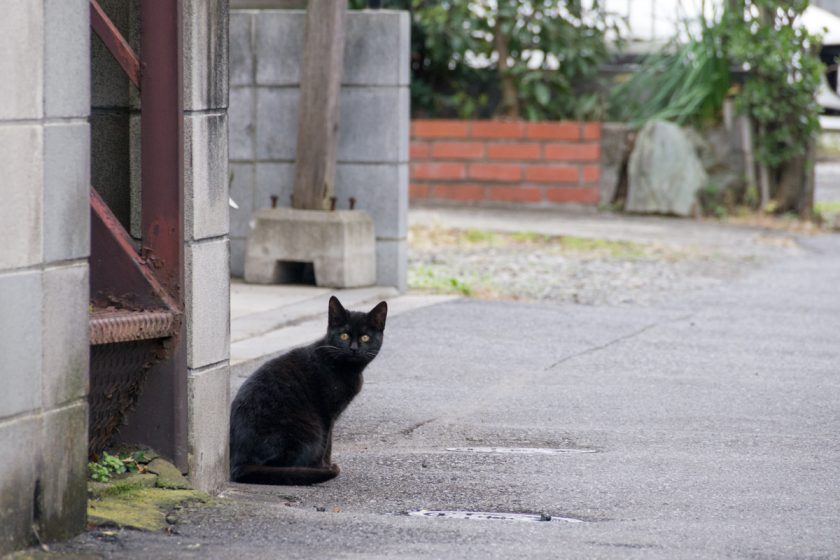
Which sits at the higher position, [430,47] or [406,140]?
[430,47]

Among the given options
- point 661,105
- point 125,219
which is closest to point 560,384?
point 125,219

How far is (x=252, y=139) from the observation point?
978cm

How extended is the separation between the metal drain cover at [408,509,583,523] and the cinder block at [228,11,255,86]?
583cm

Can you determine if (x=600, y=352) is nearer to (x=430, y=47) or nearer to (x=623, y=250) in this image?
(x=623, y=250)

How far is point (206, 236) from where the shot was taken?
4441 millimetres

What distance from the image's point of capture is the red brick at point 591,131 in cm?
1429

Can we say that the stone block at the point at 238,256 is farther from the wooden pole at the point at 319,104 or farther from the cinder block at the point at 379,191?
the cinder block at the point at 379,191

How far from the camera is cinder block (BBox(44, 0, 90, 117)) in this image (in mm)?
3596

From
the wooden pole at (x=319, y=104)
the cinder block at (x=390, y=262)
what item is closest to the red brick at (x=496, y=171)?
the cinder block at (x=390, y=262)

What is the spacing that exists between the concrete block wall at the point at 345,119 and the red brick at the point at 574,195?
527 centimetres

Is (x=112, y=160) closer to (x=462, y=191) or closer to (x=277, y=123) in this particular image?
(x=277, y=123)

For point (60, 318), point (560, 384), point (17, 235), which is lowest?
point (560, 384)

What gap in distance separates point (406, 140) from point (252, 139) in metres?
1.17

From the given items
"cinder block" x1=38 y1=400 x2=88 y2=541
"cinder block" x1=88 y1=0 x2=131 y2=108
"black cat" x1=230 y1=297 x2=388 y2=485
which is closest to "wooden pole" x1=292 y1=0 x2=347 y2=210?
"black cat" x1=230 y1=297 x2=388 y2=485
